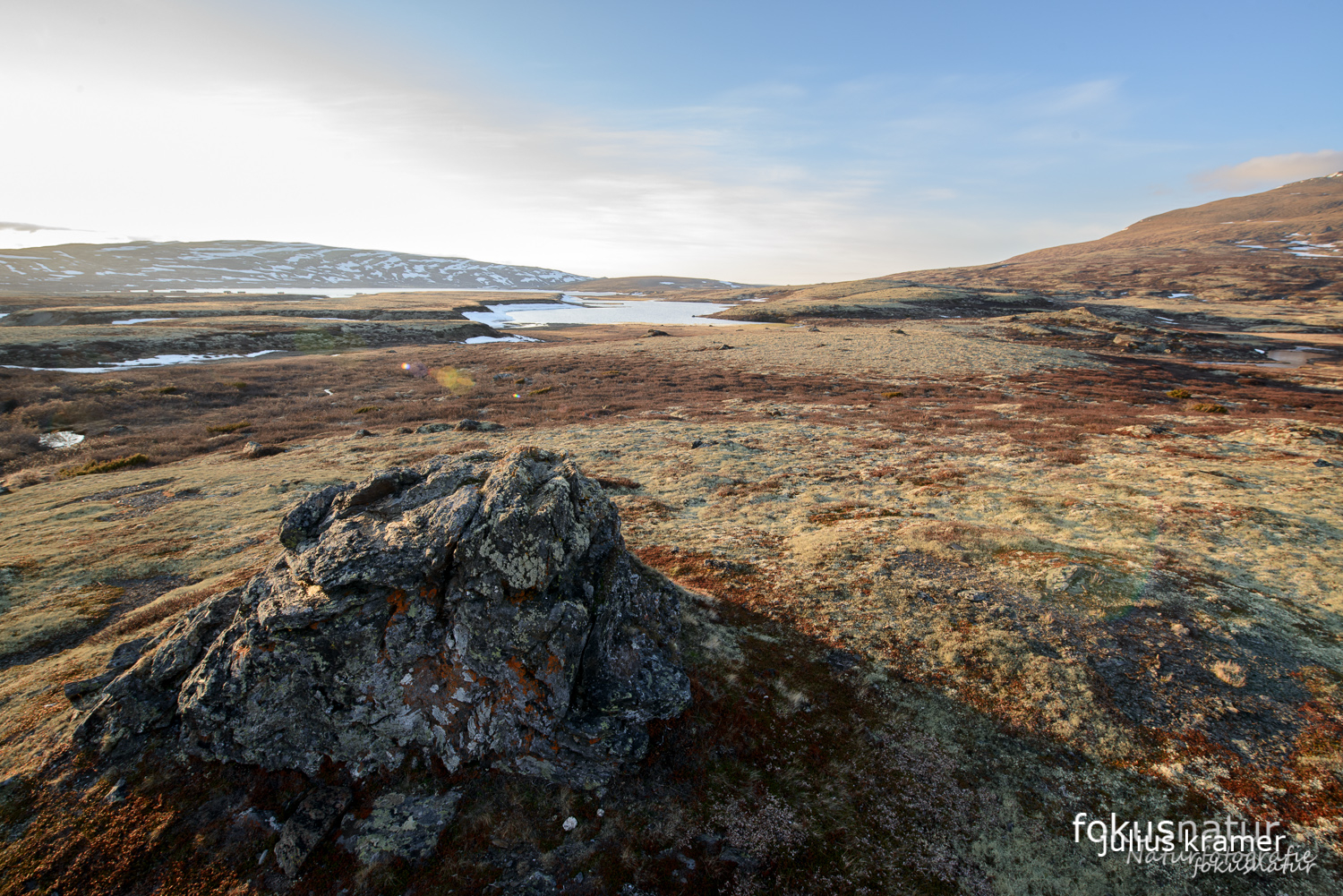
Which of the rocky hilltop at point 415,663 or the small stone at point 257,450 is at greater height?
the rocky hilltop at point 415,663

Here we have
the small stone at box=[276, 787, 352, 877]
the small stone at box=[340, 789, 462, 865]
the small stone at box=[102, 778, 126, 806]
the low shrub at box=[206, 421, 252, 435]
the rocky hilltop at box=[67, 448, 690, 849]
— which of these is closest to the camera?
the small stone at box=[276, 787, 352, 877]

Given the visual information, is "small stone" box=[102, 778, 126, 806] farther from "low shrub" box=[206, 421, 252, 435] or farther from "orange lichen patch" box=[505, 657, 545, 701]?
"low shrub" box=[206, 421, 252, 435]

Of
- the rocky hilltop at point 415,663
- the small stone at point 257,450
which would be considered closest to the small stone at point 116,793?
the rocky hilltop at point 415,663

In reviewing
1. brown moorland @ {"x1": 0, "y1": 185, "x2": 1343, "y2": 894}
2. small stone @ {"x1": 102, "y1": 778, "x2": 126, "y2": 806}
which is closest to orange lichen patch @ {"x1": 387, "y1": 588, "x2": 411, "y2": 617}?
brown moorland @ {"x1": 0, "y1": 185, "x2": 1343, "y2": 894}

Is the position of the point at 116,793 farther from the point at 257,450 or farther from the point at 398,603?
the point at 257,450

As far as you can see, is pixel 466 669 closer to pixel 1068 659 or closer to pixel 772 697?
pixel 772 697

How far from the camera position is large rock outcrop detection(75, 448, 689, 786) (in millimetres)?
7516

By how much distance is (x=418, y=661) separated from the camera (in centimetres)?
793

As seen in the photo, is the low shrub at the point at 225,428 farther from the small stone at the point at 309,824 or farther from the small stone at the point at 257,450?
the small stone at the point at 309,824

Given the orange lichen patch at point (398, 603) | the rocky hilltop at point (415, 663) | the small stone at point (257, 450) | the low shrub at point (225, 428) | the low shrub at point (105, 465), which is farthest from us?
the low shrub at point (225, 428)

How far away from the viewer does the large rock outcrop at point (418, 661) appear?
296 inches

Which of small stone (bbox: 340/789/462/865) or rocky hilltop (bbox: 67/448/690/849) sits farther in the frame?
rocky hilltop (bbox: 67/448/690/849)

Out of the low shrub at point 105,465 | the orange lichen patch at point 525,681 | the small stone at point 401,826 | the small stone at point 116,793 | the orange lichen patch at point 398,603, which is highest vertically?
the orange lichen patch at point 398,603

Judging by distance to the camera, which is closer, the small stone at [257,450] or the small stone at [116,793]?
the small stone at [116,793]
